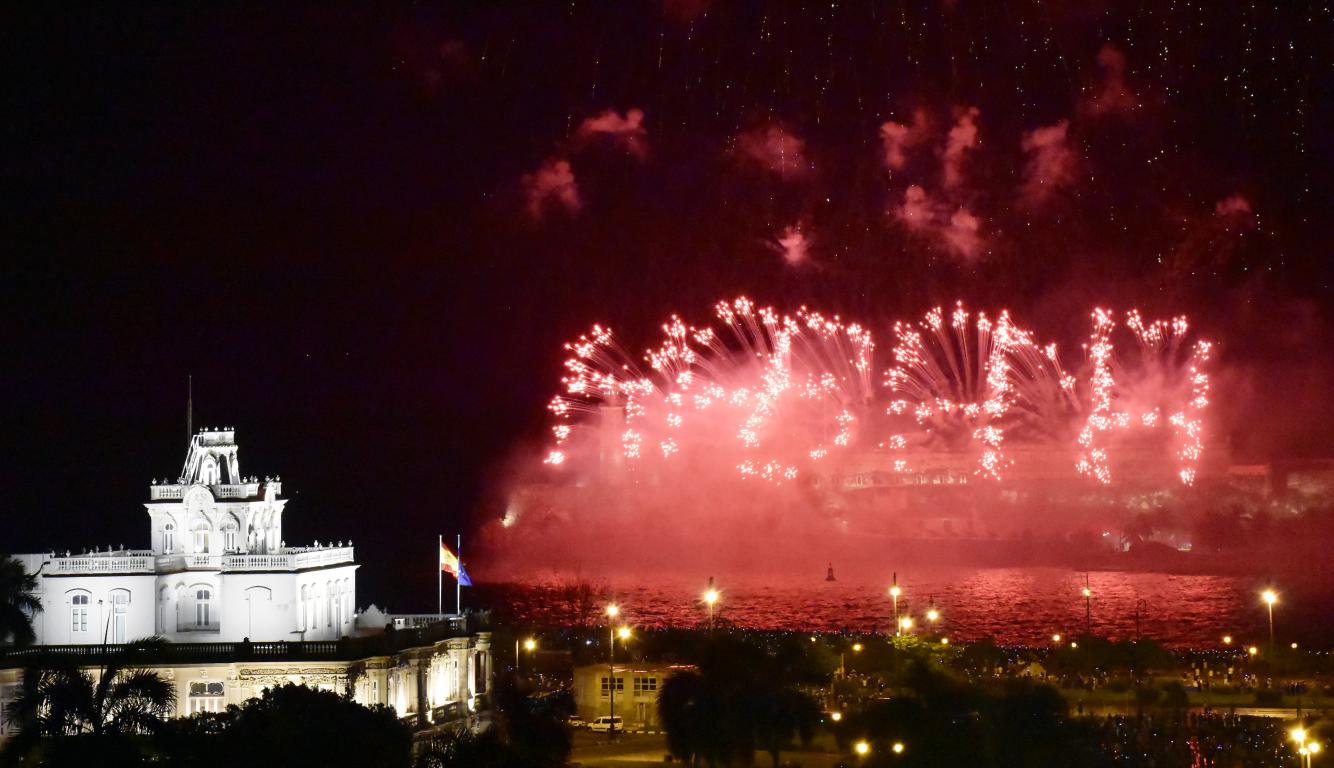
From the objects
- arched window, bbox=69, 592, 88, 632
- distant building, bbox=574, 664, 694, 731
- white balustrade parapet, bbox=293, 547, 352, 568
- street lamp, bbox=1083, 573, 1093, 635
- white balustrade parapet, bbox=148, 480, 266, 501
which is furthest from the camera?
street lamp, bbox=1083, 573, 1093, 635

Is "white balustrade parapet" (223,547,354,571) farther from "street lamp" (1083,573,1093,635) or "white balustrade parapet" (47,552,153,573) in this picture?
"street lamp" (1083,573,1093,635)

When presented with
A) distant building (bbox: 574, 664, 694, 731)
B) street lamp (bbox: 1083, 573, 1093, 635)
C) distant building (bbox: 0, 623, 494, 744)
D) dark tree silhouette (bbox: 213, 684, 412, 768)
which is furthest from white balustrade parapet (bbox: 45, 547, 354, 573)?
street lamp (bbox: 1083, 573, 1093, 635)

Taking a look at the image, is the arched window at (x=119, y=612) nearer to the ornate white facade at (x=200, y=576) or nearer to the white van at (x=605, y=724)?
the ornate white facade at (x=200, y=576)

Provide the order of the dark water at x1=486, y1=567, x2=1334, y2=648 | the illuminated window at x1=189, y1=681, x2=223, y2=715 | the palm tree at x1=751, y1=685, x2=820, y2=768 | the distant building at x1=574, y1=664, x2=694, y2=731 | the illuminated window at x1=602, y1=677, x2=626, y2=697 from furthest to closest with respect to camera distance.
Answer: the dark water at x1=486, y1=567, x2=1334, y2=648 < the illuminated window at x1=602, y1=677, x2=626, y2=697 < the distant building at x1=574, y1=664, x2=694, y2=731 < the illuminated window at x1=189, y1=681, x2=223, y2=715 < the palm tree at x1=751, y1=685, x2=820, y2=768

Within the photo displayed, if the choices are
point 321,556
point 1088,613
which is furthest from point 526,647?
point 1088,613

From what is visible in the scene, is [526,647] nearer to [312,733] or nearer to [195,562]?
[195,562]
